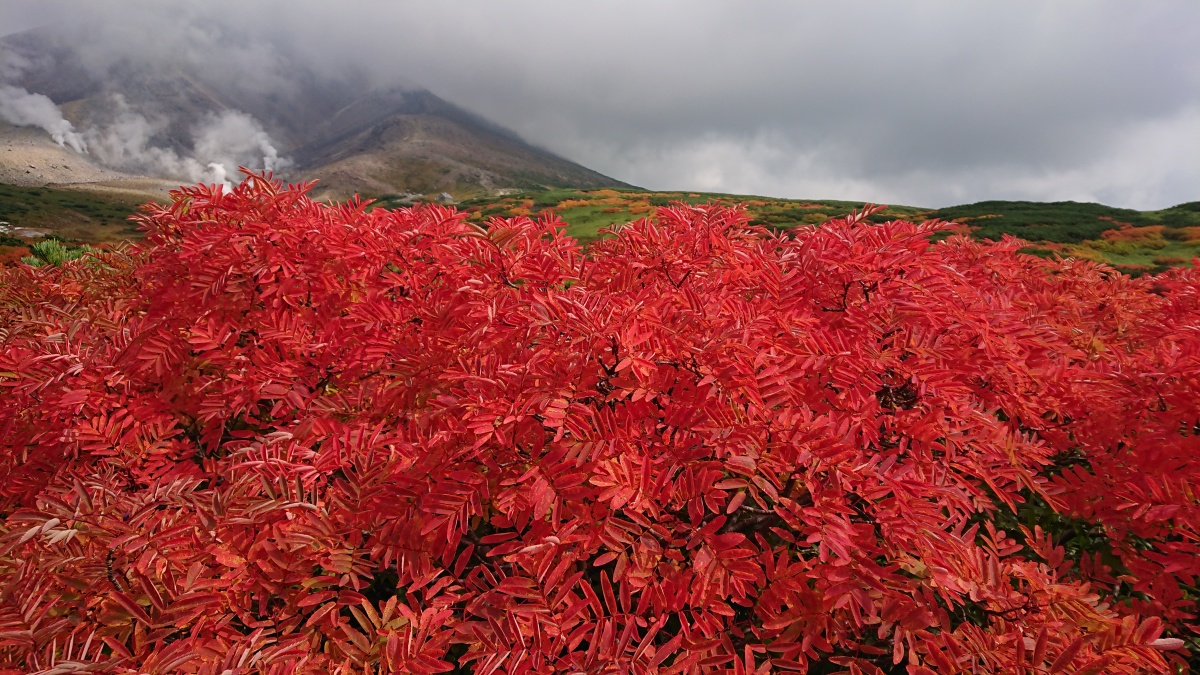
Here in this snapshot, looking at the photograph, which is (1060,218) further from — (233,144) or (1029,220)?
(233,144)

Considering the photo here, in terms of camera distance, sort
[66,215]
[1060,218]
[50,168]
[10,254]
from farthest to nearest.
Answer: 1. [50,168]
2. [66,215]
3. [1060,218]
4. [10,254]

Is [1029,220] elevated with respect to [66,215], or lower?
elevated

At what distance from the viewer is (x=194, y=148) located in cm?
16450

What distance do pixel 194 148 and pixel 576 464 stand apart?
21281cm

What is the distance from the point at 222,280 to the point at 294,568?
5.90ft

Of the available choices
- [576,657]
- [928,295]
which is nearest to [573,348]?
[576,657]

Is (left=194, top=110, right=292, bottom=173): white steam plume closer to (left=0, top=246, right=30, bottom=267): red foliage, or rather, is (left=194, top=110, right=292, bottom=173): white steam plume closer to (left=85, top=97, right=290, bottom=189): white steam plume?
(left=85, top=97, right=290, bottom=189): white steam plume

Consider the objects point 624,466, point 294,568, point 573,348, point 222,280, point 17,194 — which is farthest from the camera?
point 17,194

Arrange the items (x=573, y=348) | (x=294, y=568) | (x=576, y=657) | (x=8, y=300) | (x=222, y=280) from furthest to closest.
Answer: (x=8, y=300)
(x=222, y=280)
(x=573, y=348)
(x=294, y=568)
(x=576, y=657)

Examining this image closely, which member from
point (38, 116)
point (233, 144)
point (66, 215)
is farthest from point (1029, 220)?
point (233, 144)

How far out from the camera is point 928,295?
253 cm

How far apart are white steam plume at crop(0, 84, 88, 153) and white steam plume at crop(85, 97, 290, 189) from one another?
14.5 feet

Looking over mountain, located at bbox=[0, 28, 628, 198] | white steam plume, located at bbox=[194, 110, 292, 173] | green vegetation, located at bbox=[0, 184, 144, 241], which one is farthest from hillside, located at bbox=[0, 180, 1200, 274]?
white steam plume, located at bbox=[194, 110, 292, 173]

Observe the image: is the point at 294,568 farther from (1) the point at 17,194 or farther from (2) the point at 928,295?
(1) the point at 17,194
